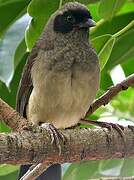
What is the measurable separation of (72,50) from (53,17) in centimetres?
22

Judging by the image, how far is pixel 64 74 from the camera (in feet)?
7.66

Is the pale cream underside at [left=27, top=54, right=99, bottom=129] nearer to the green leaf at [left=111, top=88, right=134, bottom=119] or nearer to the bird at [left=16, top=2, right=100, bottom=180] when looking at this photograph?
the bird at [left=16, top=2, right=100, bottom=180]

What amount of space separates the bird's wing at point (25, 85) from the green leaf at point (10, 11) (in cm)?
17

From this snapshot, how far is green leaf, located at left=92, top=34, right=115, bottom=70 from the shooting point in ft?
7.52

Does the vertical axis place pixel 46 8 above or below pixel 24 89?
above

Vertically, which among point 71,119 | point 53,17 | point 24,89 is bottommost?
point 71,119

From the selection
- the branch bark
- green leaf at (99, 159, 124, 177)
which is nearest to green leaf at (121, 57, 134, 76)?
green leaf at (99, 159, 124, 177)

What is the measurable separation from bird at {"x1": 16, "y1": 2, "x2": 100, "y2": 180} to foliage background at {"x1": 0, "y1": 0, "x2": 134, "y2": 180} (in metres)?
0.05

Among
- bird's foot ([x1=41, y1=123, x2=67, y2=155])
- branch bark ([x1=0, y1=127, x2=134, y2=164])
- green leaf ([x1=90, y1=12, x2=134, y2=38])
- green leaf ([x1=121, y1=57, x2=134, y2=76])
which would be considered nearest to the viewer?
branch bark ([x1=0, y1=127, x2=134, y2=164])

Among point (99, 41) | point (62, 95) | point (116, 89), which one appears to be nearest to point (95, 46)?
point (99, 41)

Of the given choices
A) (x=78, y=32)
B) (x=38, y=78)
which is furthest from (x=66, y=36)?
(x=38, y=78)

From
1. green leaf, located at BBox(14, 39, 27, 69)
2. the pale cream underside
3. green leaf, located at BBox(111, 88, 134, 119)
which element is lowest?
green leaf, located at BBox(111, 88, 134, 119)

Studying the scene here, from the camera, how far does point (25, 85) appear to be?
2527mm

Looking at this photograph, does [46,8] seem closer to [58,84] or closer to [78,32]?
[78,32]
